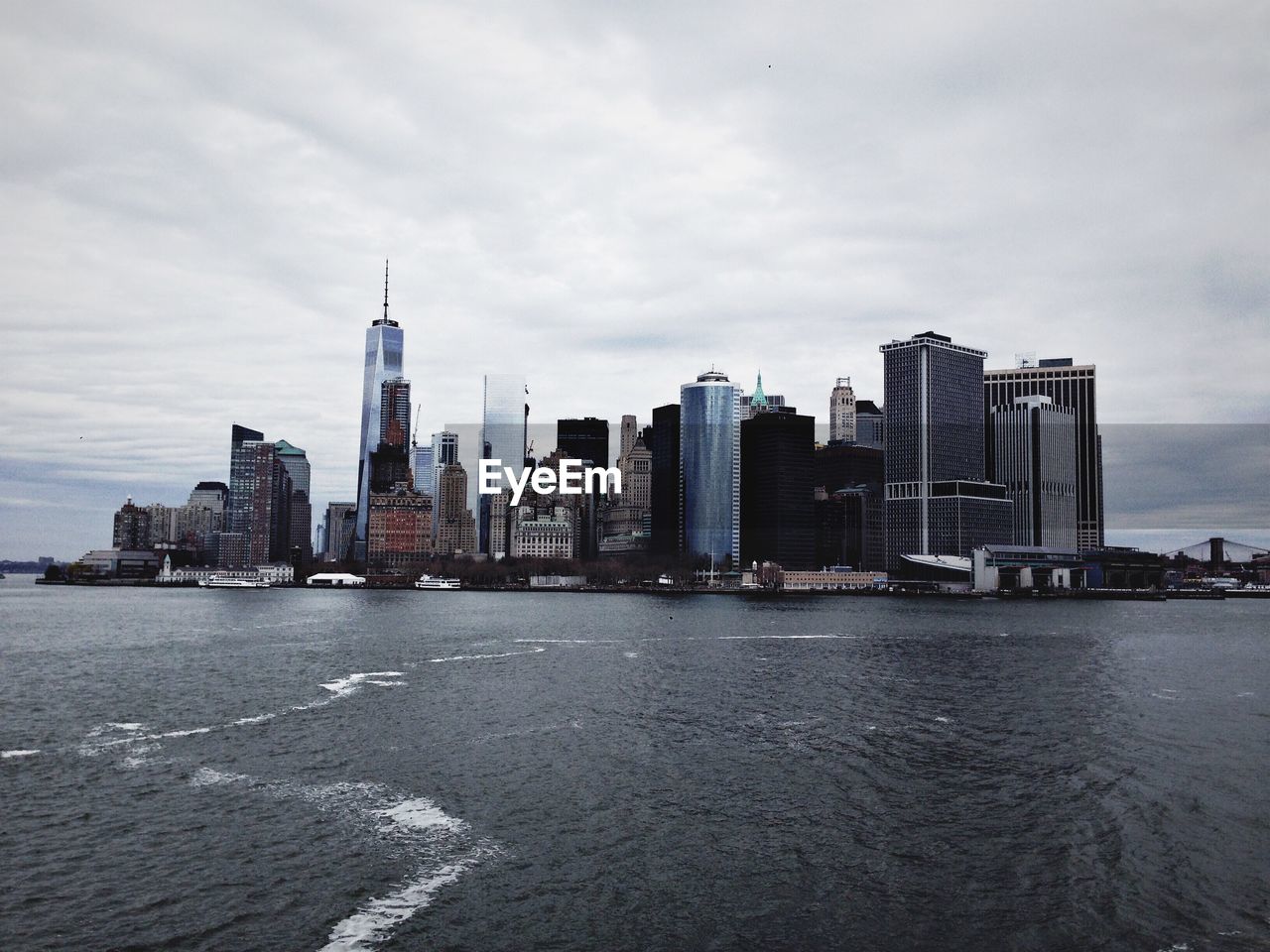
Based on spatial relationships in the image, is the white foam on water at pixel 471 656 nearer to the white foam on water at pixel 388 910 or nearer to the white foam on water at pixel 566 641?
the white foam on water at pixel 566 641

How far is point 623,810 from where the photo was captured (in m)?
40.0

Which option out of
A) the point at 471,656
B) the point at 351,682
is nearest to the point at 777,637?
the point at 471,656

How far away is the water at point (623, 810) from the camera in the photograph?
2900 cm

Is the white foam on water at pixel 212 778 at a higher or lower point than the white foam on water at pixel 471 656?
higher

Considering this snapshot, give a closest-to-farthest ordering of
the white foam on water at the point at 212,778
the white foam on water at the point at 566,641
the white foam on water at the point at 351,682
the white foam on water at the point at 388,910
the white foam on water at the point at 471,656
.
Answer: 1. the white foam on water at the point at 388,910
2. the white foam on water at the point at 212,778
3. the white foam on water at the point at 351,682
4. the white foam on water at the point at 471,656
5. the white foam on water at the point at 566,641

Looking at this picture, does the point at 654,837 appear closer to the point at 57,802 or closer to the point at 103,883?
the point at 103,883

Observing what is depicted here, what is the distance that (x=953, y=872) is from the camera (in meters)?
33.2

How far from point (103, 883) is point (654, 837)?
1947 centimetres

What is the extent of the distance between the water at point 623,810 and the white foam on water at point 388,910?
0.12 m

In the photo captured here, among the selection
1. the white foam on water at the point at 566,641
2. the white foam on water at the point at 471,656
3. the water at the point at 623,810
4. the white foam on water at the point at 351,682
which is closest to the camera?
the water at the point at 623,810

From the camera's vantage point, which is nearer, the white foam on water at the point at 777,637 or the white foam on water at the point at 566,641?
the white foam on water at the point at 566,641

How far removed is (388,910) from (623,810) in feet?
42.5

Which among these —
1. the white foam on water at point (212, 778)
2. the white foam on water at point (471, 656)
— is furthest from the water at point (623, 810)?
the white foam on water at point (471, 656)

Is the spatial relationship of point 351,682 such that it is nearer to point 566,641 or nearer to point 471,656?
point 471,656
